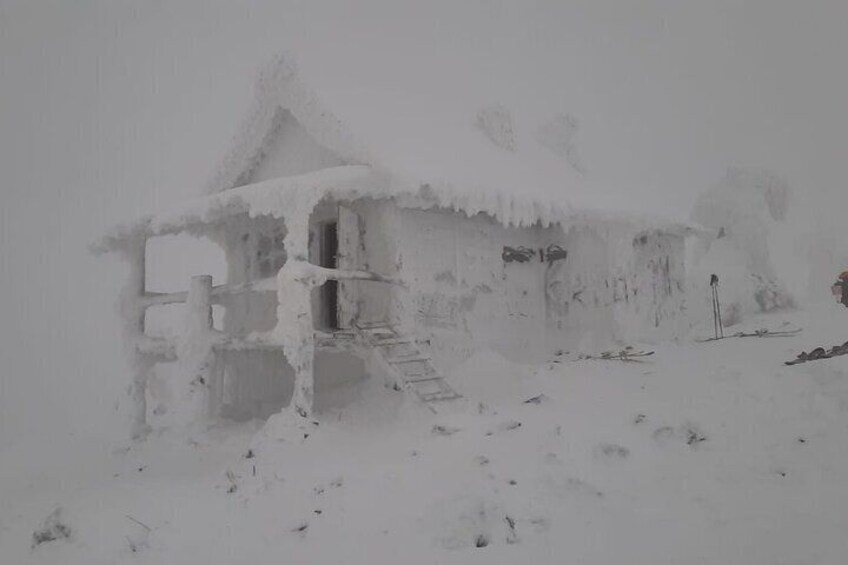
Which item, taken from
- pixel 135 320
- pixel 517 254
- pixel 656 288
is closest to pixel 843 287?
pixel 656 288

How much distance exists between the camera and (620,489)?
535 centimetres

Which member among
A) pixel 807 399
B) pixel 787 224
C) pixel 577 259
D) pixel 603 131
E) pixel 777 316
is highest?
pixel 603 131

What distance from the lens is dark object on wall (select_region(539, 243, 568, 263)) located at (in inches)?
478

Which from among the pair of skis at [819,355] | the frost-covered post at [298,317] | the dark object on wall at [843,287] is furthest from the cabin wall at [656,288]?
the frost-covered post at [298,317]

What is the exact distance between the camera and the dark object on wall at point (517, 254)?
38.5 feet

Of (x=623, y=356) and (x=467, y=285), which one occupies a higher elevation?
(x=467, y=285)

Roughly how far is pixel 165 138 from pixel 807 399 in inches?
4915

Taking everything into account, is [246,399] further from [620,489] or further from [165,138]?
[165,138]

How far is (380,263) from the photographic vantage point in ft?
33.2

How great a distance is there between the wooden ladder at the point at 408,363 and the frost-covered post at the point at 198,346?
288cm

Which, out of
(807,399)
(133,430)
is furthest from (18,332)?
(807,399)

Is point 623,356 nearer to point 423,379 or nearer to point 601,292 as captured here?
point 601,292

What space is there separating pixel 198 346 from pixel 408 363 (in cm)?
376

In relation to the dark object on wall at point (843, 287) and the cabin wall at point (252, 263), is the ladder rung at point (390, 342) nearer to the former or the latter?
the cabin wall at point (252, 263)
